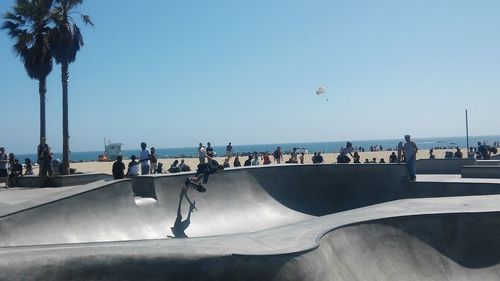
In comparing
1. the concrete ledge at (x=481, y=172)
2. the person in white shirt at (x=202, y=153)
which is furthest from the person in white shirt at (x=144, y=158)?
the concrete ledge at (x=481, y=172)

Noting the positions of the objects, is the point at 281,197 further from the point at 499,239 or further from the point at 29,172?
the point at 29,172

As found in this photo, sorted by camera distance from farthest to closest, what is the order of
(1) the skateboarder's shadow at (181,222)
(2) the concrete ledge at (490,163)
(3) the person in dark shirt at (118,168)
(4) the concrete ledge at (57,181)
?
1. (2) the concrete ledge at (490,163)
2. (4) the concrete ledge at (57,181)
3. (3) the person in dark shirt at (118,168)
4. (1) the skateboarder's shadow at (181,222)

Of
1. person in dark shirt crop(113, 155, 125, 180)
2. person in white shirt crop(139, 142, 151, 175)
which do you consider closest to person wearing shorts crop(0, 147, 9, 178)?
person in white shirt crop(139, 142, 151, 175)

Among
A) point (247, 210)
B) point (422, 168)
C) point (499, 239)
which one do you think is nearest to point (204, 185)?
point (247, 210)

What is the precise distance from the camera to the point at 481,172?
15992 mm

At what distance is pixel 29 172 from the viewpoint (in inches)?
835

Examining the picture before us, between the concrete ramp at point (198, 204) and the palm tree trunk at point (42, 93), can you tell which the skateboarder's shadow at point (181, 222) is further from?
the palm tree trunk at point (42, 93)

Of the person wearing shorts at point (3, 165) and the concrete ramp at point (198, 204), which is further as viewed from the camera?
the person wearing shorts at point (3, 165)

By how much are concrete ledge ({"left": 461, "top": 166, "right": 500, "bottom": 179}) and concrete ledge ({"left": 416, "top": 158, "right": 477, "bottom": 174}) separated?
287 centimetres

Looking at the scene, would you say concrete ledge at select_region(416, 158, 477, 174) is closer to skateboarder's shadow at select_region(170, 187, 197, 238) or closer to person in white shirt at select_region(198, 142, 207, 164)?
person in white shirt at select_region(198, 142, 207, 164)

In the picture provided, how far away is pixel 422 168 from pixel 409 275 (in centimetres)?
1354

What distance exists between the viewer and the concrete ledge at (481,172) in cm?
1553

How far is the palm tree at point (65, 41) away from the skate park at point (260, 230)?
5.92m

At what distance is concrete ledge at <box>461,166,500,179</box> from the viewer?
15.5 metres
